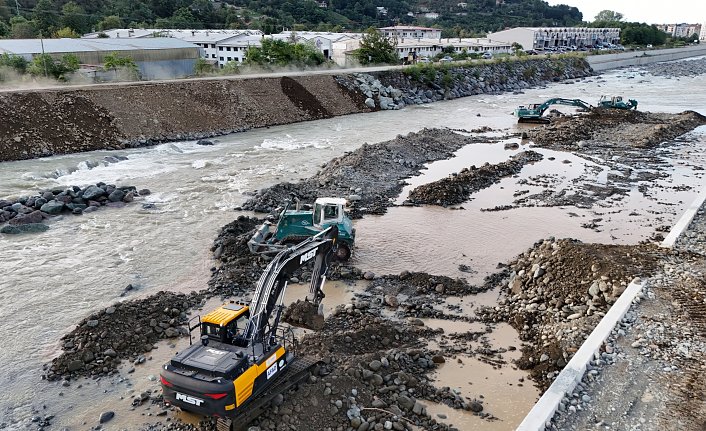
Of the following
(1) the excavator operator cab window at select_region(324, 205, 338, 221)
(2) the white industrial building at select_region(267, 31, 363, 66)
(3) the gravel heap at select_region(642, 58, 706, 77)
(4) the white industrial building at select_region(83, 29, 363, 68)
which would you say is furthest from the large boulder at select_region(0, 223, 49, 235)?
(3) the gravel heap at select_region(642, 58, 706, 77)

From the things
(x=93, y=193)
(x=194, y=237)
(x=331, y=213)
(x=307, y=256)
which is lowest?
(x=194, y=237)

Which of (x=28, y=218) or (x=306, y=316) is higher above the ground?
(x=28, y=218)

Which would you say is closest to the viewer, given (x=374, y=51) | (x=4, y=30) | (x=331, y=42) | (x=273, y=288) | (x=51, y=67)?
A: (x=273, y=288)

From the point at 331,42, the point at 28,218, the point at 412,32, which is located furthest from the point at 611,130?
the point at 412,32

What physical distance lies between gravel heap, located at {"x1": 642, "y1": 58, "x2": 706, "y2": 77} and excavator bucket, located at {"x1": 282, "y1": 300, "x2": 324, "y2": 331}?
8560 cm

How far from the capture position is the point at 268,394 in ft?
29.9

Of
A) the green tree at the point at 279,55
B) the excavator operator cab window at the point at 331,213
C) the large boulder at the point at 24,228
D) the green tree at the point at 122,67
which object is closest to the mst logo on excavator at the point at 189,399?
the excavator operator cab window at the point at 331,213

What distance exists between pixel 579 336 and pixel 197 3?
102607mm

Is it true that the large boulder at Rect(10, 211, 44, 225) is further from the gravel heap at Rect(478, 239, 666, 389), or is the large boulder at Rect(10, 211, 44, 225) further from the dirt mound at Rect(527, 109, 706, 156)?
the dirt mound at Rect(527, 109, 706, 156)

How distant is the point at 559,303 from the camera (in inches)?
514

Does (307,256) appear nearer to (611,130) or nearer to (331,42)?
(611,130)

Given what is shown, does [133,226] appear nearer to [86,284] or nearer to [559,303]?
[86,284]

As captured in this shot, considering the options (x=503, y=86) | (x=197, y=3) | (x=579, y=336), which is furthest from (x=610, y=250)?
(x=197, y=3)

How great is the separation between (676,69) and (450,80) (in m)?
54.8
